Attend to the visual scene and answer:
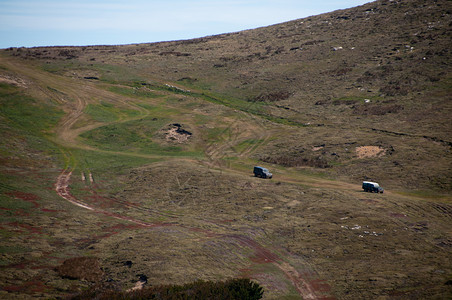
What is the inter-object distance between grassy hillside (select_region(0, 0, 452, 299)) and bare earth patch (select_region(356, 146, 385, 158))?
326 mm

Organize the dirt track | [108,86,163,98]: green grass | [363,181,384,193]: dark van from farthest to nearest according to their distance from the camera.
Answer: [108,86,163,98]: green grass, [363,181,384,193]: dark van, the dirt track

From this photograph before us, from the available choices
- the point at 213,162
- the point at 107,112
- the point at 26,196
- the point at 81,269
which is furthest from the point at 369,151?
the point at 107,112

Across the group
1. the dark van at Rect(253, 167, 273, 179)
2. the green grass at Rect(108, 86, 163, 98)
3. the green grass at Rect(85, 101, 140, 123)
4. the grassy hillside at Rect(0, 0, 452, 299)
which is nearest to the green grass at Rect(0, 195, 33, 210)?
the grassy hillside at Rect(0, 0, 452, 299)

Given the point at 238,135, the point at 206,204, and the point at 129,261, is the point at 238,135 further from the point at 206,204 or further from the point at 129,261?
the point at 129,261

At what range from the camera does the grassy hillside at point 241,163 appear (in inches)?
1170

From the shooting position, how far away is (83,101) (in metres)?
87.2

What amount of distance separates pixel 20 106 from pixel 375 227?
244 feet

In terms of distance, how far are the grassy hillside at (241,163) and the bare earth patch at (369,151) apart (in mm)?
326

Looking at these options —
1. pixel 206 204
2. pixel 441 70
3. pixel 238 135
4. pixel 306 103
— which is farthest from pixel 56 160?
pixel 441 70

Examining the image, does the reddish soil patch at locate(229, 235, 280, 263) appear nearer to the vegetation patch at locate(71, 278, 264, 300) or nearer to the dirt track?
the dirt track

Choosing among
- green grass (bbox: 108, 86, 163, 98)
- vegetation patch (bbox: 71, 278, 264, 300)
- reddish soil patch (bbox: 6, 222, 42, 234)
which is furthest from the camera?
green grass (bbox: 108, 86, 163, 98)

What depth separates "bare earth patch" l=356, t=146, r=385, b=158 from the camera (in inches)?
2391

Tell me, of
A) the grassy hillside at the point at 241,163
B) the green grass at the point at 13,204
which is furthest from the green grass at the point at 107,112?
the green grass at the point at 13,204

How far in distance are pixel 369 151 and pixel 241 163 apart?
22.6 m
